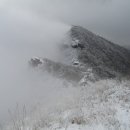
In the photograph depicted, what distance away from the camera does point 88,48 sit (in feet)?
292

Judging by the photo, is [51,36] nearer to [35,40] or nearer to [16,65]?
[35,40]

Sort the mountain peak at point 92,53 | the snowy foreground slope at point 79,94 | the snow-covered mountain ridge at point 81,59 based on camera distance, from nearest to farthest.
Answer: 1. the snowy foreground slope at point 79,94
2. the snow-covered mountain ridge at point 81,59
3. the mountain peak at point 92,53

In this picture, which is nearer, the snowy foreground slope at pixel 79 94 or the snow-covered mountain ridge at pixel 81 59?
the snowy foreground slope at pixel 79 94

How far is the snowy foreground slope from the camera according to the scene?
23.9 feet

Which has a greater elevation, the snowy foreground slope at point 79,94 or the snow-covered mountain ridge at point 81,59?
the snow-covered mountain ridge at point 81,59

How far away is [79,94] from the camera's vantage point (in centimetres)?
1498

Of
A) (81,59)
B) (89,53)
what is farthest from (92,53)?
(81,59)

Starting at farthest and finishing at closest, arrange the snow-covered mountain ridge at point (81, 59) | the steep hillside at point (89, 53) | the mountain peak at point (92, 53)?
the mountain peak at point (92, 53)
the steep hillside at point (89, 53)
the snow-covered mountain ridge at point (81, 59)

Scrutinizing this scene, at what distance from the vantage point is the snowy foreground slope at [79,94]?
287 inches

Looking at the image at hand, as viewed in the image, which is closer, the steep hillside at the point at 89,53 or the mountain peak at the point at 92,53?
the steep hillside at the point at 89,53

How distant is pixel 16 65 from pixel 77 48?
1945cm

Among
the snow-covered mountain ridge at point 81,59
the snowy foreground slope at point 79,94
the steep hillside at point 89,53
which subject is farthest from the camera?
the steep hillside at point 89,53

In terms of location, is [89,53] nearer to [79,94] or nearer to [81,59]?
[81,59]

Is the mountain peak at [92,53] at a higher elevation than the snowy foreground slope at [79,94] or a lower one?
higher
